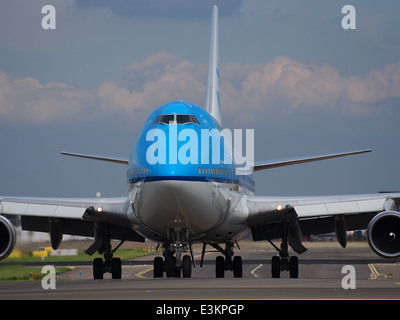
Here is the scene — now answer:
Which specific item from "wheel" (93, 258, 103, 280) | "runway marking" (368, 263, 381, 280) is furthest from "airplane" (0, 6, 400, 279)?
"runway marking" (368, 263, 381, 280)

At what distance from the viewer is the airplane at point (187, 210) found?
82.1 feet

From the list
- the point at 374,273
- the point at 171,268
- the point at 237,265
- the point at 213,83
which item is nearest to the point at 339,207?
the point at 171,268

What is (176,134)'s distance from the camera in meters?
25.1

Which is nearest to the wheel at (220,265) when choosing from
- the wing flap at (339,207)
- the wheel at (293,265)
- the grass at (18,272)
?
the wheel at (293,265)

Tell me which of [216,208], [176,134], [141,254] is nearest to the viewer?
[176,134]

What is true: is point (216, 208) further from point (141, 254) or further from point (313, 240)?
point (313, 240)

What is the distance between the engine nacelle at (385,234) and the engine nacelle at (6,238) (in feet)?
33.6

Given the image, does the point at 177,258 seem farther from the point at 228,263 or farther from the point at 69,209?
the point at 228,263

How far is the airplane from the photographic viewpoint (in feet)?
82.1

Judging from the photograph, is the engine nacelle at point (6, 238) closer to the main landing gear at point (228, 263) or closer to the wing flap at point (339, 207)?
the wing flap at point (339, 207)

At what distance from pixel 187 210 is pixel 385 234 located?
573 centimetres

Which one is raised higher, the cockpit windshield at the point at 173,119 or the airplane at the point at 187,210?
the cockpit windshield at the point at 173,119
